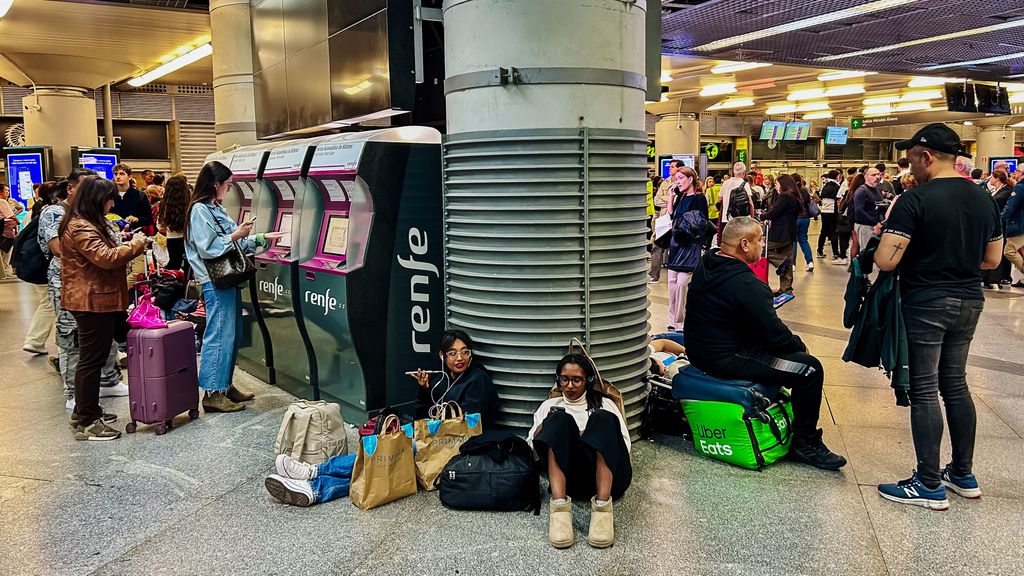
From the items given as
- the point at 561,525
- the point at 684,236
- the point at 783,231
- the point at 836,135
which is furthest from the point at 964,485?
the point at 836,135

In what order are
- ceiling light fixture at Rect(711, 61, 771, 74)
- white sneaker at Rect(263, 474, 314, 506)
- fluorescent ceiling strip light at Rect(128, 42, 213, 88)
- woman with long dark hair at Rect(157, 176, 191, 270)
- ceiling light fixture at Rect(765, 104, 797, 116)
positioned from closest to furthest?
white sneaker at Rect(263, 474, 314, 506)
woman with long dark hair at Rect(157, 176, 191, 270)
ceiling light fixture at Rect(711, 61, 771, 74)
fluorescent ceiling strip light at Rect(128, 42, 213, 88)
ceiling light fixture at Rect(765, 104, 797, 116)

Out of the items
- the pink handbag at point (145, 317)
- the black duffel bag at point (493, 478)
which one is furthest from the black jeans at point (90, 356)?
the black duffel bag at point (493, 478)

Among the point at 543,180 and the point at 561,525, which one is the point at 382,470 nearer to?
the point at 561,525

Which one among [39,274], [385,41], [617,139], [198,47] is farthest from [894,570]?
[198,47]

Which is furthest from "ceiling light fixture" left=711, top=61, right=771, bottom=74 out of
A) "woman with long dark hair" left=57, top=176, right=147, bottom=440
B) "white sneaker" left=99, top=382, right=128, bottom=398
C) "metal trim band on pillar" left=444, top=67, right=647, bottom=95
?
"woman with long dark hair" left=57, top=176, right=147, bottom=440

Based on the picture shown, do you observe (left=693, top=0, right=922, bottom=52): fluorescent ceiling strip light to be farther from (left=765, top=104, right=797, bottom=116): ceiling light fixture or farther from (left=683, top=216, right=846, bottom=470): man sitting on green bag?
(left=765, top=104, right=797, bottom=116): ceiling light fixture

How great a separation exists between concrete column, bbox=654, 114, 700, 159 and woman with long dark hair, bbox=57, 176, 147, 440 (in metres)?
18.4

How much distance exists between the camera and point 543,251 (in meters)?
3.88

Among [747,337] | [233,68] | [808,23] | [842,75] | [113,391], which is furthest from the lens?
[842,75]

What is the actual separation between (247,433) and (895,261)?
140 inches

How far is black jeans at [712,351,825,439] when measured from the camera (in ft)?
12.4

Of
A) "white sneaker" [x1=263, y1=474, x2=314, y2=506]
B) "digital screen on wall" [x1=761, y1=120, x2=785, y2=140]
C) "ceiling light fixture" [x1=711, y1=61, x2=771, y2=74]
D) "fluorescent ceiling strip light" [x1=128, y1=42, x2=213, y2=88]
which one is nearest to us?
"white sneaker" [x1=263, y1=474, x2=314, y2=506]

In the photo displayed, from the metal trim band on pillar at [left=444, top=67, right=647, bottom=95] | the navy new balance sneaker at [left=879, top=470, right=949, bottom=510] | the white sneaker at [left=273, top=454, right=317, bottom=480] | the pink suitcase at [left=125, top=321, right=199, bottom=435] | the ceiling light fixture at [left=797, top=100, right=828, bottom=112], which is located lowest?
the navy new balance sneaker at [left=879, top=470, right=949, bottom=510]

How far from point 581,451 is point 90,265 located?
9.62ft
